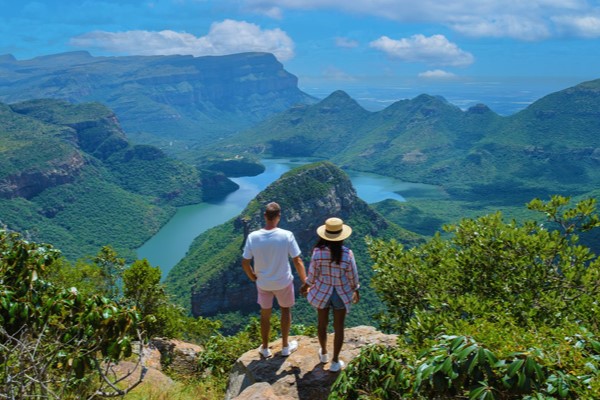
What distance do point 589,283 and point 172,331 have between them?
471 inches

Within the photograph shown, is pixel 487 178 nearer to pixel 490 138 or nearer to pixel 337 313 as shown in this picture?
pixel 490 138

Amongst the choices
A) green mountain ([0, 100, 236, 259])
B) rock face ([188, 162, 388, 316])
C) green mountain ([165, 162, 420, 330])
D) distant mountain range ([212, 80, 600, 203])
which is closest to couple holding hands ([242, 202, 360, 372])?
green mountain ([165, 162, 420, 330])

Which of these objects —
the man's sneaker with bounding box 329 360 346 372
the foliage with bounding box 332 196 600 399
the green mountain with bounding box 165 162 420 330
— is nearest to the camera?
the foliage with bounding box 332 196 600 399

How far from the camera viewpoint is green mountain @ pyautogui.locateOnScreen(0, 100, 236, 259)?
96.8 metres

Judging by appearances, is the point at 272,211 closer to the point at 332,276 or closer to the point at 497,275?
the point at 332,276

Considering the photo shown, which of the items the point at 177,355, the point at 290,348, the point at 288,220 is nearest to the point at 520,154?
the point at 288,220

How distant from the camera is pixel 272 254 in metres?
6.79

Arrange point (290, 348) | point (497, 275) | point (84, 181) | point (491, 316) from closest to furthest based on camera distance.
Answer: point (491, 316) < point (290, 348) < point (497, 275) < point (84, 181)

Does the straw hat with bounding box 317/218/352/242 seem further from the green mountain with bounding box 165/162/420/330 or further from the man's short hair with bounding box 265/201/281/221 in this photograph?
the green mountain with bounding box 165/162/420/330

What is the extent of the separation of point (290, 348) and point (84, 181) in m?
124

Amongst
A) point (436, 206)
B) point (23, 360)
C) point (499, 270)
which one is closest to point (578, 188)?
point (436, 206)

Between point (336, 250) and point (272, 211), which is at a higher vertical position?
point (272, 211)

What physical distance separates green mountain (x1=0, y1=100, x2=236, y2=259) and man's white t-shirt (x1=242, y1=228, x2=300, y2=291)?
7307 cm

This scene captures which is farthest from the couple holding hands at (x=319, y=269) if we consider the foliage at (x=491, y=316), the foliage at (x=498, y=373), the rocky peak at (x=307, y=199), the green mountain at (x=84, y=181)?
the green mountain at (x=84, y=181)
